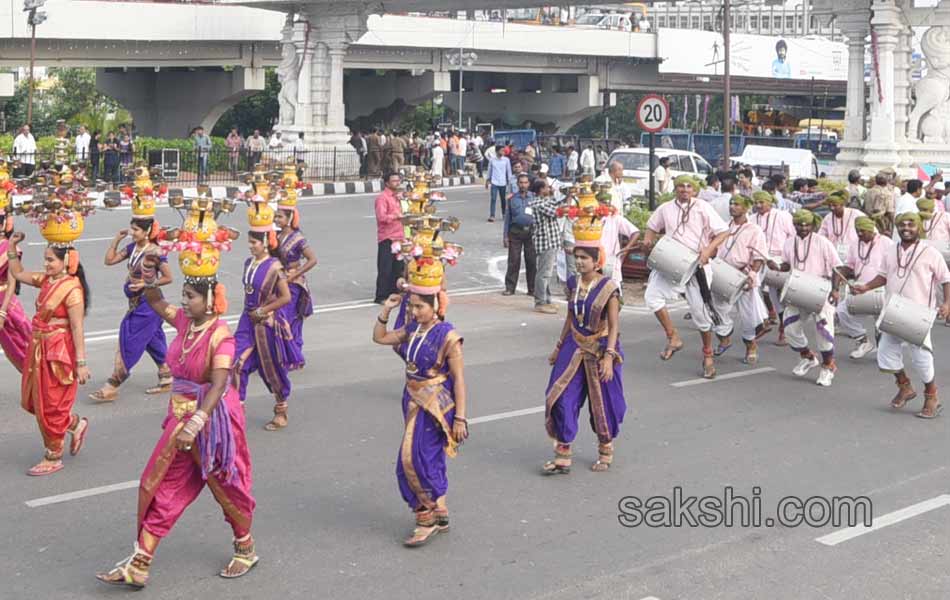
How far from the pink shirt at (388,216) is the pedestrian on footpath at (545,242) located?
162cm

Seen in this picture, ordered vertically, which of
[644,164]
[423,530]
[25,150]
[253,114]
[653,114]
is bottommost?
[423,530]

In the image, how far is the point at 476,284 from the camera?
18234 mm

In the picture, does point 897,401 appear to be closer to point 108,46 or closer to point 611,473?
point 611,473

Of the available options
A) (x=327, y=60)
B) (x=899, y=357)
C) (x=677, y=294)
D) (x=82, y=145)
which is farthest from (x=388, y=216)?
(x=327, y=60)

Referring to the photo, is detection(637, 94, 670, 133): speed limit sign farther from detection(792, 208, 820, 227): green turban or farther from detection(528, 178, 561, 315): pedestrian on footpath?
detection(792, 208, 820, 227): green turban

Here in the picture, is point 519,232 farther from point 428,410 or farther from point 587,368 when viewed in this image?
point 428,410

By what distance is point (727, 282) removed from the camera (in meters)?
12.7

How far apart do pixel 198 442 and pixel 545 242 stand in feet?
31.6

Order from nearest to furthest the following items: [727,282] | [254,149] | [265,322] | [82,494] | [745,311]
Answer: [82,494] → [265,322] → [727,282] → [745,311] → [254,149]

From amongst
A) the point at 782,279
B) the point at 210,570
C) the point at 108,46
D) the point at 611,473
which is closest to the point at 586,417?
the point at 611,473

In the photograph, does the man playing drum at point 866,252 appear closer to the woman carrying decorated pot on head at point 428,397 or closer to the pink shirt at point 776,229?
the pink shirt at point 776,229

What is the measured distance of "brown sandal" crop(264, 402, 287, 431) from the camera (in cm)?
1007

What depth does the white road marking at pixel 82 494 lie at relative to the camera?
812 cm

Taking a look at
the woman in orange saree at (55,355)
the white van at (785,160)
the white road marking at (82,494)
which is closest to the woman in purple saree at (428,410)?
the white road marking at (82,494)
